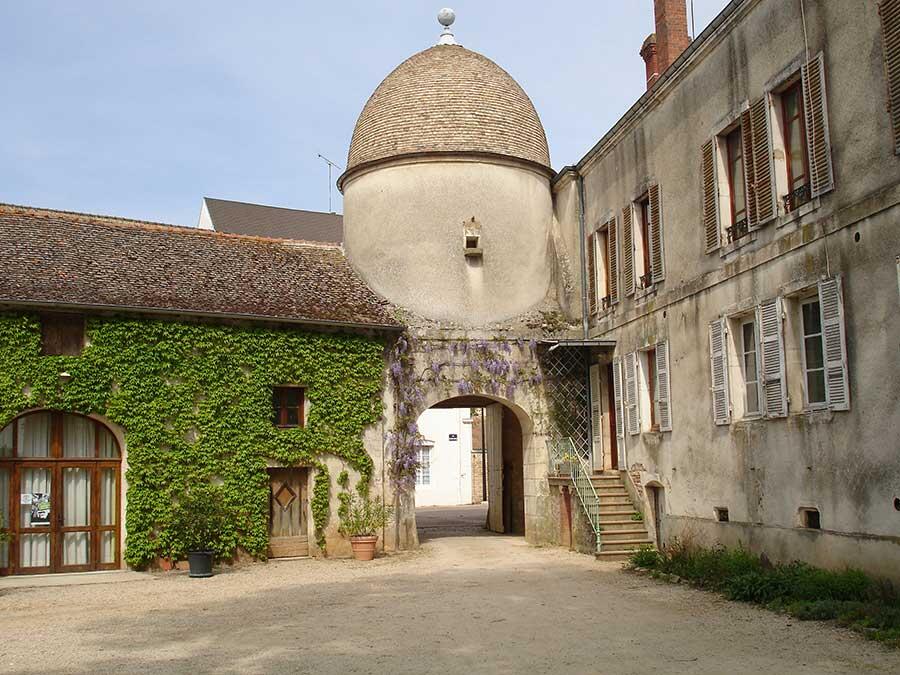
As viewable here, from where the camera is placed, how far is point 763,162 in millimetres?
12422

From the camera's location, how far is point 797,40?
38.1 feet

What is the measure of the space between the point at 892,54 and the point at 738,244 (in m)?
3.55

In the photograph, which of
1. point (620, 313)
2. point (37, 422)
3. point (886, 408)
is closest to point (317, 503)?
point (37, 422)

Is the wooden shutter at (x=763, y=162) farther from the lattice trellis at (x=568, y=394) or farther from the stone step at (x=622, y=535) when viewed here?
the lattice trellis at (x=568, y=394)

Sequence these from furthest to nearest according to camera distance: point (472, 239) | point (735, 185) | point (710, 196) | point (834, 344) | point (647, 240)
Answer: point (472, 239) < point (647, 240) < point (710, 196) < point (735, 185) < point (834, 344)

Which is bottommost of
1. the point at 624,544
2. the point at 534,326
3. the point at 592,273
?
the point at 624,544

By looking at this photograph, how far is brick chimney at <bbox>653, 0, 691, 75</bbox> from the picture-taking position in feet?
57.1

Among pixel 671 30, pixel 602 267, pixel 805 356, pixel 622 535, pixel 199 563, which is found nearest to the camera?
pixel 805 356

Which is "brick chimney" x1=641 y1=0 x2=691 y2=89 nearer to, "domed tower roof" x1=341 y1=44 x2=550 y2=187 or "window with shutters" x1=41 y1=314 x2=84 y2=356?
"domed tower roof" x1=341 y1=44 x2=550 y2=187

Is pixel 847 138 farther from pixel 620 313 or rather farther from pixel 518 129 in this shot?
pixel 518 129

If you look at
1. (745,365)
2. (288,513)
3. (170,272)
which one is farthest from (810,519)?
(170,272)

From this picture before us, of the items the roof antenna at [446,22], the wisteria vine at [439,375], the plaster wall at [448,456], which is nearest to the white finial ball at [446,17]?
the roof antenna at [446,22]

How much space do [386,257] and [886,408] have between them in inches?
432

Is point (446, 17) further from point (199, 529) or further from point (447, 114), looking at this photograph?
point (199, 529)
